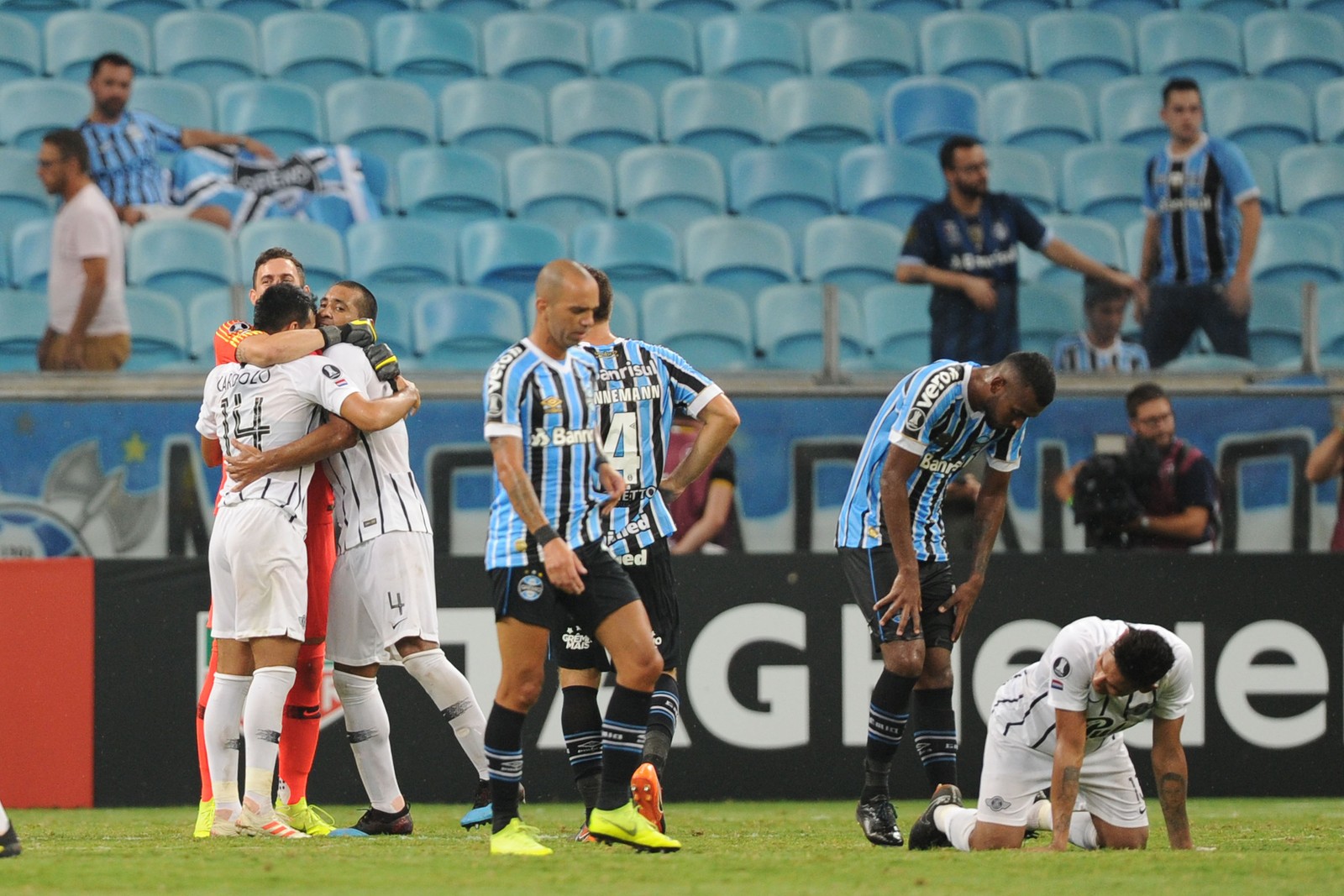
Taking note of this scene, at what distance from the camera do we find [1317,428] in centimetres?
872

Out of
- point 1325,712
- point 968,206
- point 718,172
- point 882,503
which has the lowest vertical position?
point 1325,712

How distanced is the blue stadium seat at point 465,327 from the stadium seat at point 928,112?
419 cm

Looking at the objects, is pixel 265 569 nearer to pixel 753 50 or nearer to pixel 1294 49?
pixel 753 50

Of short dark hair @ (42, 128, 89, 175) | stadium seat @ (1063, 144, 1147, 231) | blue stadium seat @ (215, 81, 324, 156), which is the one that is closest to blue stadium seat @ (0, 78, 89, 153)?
blue stadium seat @ (215, 81, 324, 156)

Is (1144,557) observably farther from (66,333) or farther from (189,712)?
(66,333)

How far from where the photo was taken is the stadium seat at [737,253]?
38.1ft

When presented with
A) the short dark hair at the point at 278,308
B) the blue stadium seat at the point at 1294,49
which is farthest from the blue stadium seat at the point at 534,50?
the short dark hair at the point at 278,308

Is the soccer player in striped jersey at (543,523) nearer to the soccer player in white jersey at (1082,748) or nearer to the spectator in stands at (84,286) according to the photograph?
the soccer player in white jersey at (1082,748)

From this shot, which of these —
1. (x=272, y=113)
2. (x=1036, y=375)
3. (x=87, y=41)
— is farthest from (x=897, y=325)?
(x=87, y=41)

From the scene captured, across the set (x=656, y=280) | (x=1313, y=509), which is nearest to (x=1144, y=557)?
(x=1313, y=509)

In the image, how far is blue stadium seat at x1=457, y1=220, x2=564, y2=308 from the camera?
11281mm

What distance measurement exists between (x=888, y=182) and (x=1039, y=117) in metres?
1.70

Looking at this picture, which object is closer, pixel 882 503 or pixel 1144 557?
pixel 882 503

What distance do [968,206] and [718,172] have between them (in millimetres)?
3205
